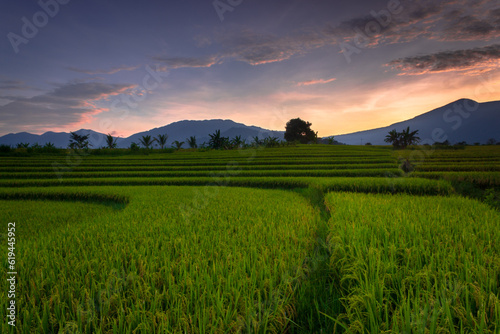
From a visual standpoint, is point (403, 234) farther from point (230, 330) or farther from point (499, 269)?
point (230, 330)

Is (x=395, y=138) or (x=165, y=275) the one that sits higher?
(x=395, y=138)

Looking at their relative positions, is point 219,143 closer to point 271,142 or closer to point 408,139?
point 271,142

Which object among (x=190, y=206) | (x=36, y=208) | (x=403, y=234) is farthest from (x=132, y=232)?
(x=36, y=208)

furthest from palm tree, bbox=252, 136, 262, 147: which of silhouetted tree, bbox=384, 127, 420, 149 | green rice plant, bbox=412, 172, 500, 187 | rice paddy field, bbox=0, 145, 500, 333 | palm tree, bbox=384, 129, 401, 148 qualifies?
rice paddy field, bbox=0, 145, 500, 333

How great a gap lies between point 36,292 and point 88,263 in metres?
0.49

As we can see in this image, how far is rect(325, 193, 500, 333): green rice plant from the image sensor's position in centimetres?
160

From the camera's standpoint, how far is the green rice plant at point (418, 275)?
63.2 inches

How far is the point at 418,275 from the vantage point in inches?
80.9

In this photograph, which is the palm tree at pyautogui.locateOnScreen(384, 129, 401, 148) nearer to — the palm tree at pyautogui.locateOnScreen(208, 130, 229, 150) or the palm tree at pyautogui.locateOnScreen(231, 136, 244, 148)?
the palm tree at pyautogui.locateOnScreen(231, 136, 244, 148)

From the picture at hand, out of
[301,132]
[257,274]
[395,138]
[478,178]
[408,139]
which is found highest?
[301,132]

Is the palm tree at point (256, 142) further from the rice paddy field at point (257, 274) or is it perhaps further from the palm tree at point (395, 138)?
the rice paddy field at point (257, 274)

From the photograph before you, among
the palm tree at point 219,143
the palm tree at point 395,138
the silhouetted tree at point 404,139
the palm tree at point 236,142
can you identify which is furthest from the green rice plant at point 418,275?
the palm tree at point 395,138

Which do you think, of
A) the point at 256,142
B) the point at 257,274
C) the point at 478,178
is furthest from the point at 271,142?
the point at 257,274

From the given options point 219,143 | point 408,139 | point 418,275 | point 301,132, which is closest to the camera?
point 418,275
